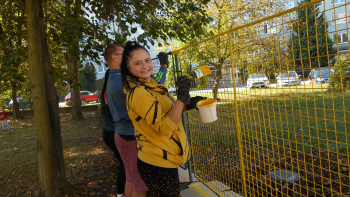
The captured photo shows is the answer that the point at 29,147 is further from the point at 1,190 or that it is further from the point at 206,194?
the point at 206,194

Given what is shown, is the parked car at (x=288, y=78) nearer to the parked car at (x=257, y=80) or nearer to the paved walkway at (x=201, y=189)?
the parked car at (x=257, y=80)

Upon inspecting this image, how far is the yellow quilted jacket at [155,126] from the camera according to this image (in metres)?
1.73

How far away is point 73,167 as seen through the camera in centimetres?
567

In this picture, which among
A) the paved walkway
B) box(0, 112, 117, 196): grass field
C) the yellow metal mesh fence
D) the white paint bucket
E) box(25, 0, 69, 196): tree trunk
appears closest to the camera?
the yellow metal mesh fence

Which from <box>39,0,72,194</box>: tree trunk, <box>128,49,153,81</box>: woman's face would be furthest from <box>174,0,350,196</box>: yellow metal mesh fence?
<box>39,0,72,194</box>: tree trunk

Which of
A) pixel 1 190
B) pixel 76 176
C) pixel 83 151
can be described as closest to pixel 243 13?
pixel 83 151

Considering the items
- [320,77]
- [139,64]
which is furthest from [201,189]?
[320,77]

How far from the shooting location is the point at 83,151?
721 centimetres

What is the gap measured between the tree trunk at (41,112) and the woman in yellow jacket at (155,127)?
2.17 meters

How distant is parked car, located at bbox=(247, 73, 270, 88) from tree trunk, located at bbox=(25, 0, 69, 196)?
2.75 metres

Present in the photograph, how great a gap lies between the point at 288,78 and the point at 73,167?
502cm

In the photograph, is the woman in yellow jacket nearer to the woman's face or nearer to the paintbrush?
the woman's face

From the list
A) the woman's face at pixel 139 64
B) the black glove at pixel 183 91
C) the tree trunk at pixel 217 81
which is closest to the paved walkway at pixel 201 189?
the tree trunk at pixel 217 81

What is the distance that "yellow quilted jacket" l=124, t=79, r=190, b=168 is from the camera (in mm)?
1727
